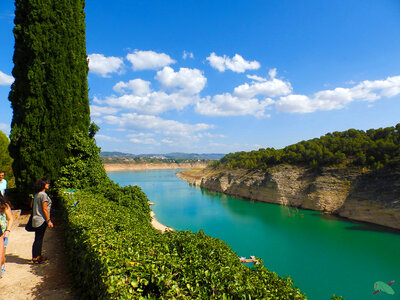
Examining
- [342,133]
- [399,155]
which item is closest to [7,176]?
[399,155]

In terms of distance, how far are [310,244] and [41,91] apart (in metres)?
18.6

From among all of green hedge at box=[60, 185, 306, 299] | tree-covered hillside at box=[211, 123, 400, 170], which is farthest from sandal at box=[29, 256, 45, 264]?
tree-covered hillside at box=[211, 123, 400, 170]

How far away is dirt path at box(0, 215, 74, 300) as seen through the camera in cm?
411

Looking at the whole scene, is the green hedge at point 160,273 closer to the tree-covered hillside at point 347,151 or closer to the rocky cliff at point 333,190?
the rocky cliff at point 333,190

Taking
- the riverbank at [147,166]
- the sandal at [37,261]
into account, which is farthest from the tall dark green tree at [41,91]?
the riverbank at [147,166]

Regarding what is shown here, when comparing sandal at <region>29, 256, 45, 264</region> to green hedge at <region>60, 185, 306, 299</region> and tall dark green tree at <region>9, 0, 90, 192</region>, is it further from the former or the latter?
tall dark green tree at <region>9, 0, 90, 192</region>

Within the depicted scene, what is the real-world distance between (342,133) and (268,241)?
73.2ft

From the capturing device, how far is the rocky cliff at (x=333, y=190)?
1864 cm

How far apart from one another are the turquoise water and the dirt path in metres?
9.78

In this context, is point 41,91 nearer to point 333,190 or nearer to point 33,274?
point 33,274

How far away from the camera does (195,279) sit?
278 cm

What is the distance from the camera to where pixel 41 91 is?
9500mm

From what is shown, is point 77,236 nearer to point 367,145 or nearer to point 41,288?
point 41,288

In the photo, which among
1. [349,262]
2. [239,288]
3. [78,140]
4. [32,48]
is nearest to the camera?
[239,288]
